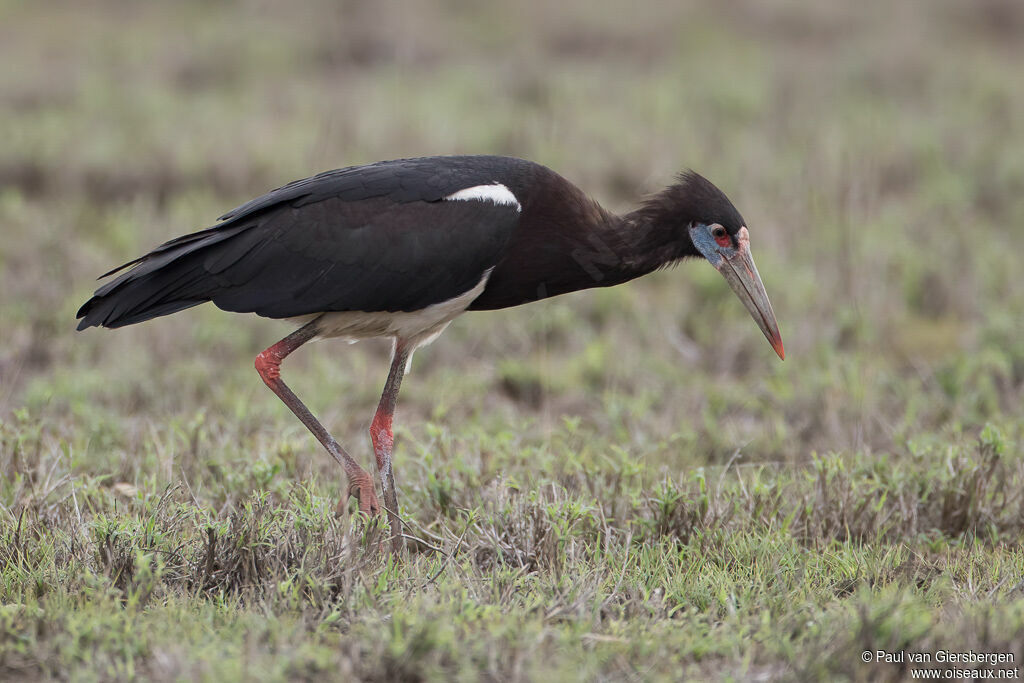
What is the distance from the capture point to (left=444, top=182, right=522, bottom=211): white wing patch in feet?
14.4

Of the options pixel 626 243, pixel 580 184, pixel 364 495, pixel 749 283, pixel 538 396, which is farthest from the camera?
pixel 580 184

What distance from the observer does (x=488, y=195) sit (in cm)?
441

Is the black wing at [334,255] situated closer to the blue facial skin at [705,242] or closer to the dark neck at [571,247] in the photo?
the dark neck at [571,247]

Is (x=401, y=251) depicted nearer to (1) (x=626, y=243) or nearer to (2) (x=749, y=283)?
(1) (x=626, y=243)

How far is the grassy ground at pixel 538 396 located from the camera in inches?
132

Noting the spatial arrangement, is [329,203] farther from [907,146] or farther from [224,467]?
[907,146]

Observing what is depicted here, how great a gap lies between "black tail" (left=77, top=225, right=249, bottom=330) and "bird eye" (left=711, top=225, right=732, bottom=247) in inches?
71.6

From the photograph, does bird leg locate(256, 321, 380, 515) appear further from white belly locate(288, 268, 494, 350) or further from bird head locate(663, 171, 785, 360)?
bird head locate(663, 171, 785, 360)

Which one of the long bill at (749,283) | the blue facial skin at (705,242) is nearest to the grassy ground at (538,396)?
the long bill at (749,283)

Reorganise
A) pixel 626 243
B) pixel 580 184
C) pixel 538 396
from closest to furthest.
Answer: pixel 626 243 < pixel 538 396 < pixel 580 184

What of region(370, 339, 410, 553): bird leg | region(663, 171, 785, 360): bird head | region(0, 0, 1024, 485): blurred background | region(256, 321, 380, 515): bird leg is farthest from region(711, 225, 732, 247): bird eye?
region(256, 321, 380, 515): bird leg

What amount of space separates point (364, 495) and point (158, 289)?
41.5 inches

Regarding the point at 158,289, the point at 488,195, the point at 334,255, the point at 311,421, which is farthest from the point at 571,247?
the point at 158,289

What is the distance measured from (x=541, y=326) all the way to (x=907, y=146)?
4.57 m
